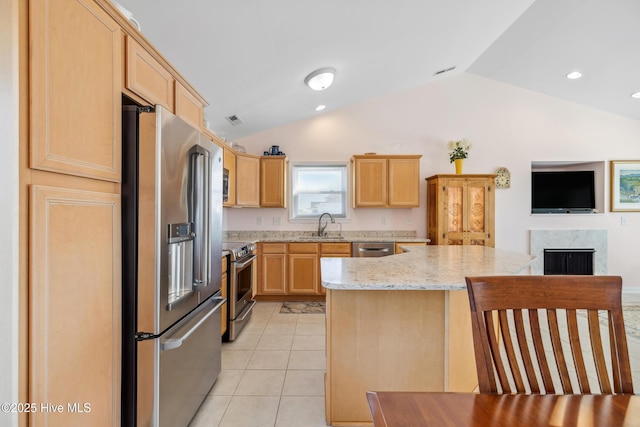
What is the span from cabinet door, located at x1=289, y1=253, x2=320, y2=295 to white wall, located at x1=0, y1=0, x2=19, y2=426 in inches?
128

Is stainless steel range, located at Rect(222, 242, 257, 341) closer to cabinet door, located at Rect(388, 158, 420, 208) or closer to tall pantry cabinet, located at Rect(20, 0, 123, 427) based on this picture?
tall pantry cabinet, located at Rect(20, 0, 123, 427)

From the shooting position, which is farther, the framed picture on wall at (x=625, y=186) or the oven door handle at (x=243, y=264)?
the framed picture on wall at (x=625, y=186)

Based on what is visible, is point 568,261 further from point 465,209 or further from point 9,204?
point 9,204

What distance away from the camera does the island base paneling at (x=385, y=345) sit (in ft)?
Result: 5.28

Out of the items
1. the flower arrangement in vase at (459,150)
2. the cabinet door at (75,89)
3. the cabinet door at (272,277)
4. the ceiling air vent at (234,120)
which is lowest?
the cabinet door at (272,277)

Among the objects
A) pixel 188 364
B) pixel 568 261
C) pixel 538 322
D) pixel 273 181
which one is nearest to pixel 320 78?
pixel 273 181

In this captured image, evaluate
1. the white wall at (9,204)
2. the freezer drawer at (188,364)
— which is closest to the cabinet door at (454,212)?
the freezer drawer at (188,364)

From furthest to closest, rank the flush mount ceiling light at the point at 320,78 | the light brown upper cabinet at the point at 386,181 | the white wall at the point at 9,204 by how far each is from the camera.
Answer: the light brown upper cabinet at the point at 386,181, the flush mount ceiling light at the point at 320,78, the white wall at the point at 9,204

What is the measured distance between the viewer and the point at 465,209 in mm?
4168

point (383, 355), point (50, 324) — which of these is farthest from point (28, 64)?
point (383, 355)

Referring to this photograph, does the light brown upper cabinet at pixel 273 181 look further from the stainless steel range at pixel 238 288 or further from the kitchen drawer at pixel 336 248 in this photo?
the stainless steel range at pixel 238 288

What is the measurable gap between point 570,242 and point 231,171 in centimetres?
515

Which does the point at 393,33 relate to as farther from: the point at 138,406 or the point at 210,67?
the point at 138,406

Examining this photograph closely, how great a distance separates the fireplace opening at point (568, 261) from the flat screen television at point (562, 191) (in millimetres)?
661
